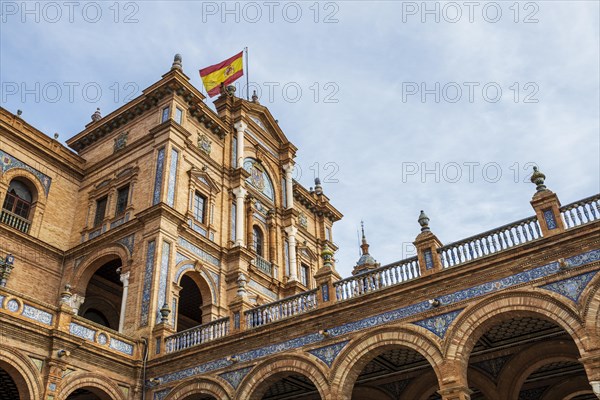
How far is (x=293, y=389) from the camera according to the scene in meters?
19.0

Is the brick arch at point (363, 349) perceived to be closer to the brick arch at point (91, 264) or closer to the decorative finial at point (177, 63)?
the brick arch at point (91, 264)

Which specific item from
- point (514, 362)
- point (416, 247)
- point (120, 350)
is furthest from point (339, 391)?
point (120, 350)

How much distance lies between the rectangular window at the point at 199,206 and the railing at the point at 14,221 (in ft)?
22.0

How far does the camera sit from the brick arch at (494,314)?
1245 cm

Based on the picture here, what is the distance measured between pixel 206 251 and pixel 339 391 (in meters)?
10.4

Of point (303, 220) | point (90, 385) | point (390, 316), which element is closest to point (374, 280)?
point (390, 316)

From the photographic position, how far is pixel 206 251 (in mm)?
23375

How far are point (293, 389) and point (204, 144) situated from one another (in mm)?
12116

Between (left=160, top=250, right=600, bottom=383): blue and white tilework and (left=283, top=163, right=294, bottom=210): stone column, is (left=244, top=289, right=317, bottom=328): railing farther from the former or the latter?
(left=283, top=163, right=294, bottom=210): stone column

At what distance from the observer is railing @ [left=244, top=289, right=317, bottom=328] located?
16.7 metres

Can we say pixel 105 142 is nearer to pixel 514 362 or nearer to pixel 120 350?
pixel 120 350

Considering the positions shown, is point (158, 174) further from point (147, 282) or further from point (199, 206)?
point (147, 282)

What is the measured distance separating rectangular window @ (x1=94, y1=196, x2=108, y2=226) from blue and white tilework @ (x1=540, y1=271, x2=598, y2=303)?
60.6 feet

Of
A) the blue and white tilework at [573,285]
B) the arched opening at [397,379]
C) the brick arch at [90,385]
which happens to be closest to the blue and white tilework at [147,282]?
the brick arch at [90,385]
